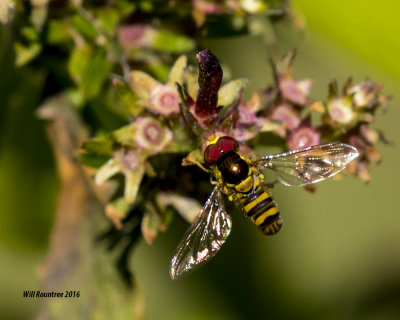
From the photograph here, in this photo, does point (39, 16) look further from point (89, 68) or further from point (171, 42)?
point (171, 42)

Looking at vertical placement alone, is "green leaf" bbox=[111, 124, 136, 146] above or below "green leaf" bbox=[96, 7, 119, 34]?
below

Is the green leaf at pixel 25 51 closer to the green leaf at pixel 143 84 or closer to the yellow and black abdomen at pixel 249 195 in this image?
the green leaf at pixel 143 84

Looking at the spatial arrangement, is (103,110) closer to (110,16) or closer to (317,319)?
(110,16)

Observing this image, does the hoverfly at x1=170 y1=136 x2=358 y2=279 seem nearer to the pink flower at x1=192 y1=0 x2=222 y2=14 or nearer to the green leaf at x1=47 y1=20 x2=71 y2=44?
the pink flower at x1=192 y1=0 x2=222 y2=14

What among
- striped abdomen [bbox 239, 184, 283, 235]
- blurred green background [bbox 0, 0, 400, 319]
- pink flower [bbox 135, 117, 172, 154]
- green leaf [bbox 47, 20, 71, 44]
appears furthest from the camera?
blurred green background [bbox 0, 0, 400, 319]

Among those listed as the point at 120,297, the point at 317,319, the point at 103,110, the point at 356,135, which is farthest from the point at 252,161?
the point at 317,319

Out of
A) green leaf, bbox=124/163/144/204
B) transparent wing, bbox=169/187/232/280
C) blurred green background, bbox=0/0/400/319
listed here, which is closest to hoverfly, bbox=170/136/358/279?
transparent wing, bbox=169/187/232/280

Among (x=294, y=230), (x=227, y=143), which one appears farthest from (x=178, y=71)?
(x=294, y=230)
